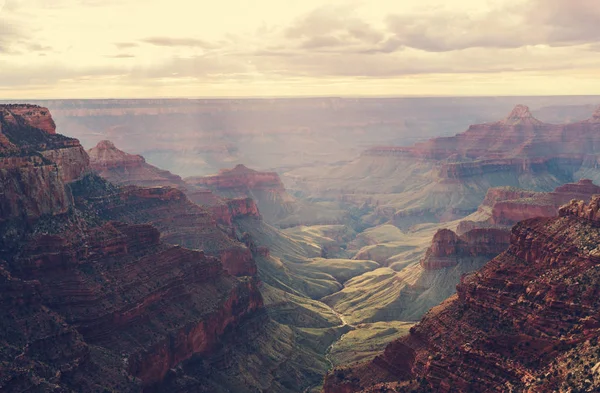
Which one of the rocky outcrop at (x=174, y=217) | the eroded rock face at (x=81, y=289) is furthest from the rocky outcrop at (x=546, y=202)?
the eroded rock face at (x=81, y=289)

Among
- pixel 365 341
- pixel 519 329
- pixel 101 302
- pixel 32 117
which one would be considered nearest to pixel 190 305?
pixel 101 302

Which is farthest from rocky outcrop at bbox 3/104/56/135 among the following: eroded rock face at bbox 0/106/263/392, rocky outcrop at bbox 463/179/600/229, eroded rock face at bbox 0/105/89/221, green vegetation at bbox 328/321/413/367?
rocky outcrop at bbox 463/179/600/229

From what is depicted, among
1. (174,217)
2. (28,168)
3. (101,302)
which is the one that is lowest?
(101,302)

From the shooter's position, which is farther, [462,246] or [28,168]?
[462,246]

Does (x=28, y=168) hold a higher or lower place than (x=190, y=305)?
higher

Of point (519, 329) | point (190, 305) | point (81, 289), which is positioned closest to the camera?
point (519, 329)

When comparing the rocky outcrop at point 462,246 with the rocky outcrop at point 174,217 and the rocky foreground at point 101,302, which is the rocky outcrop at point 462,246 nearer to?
the rocky outcrop at point 174,217

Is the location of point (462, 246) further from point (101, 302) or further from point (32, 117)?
point (32, 117)
